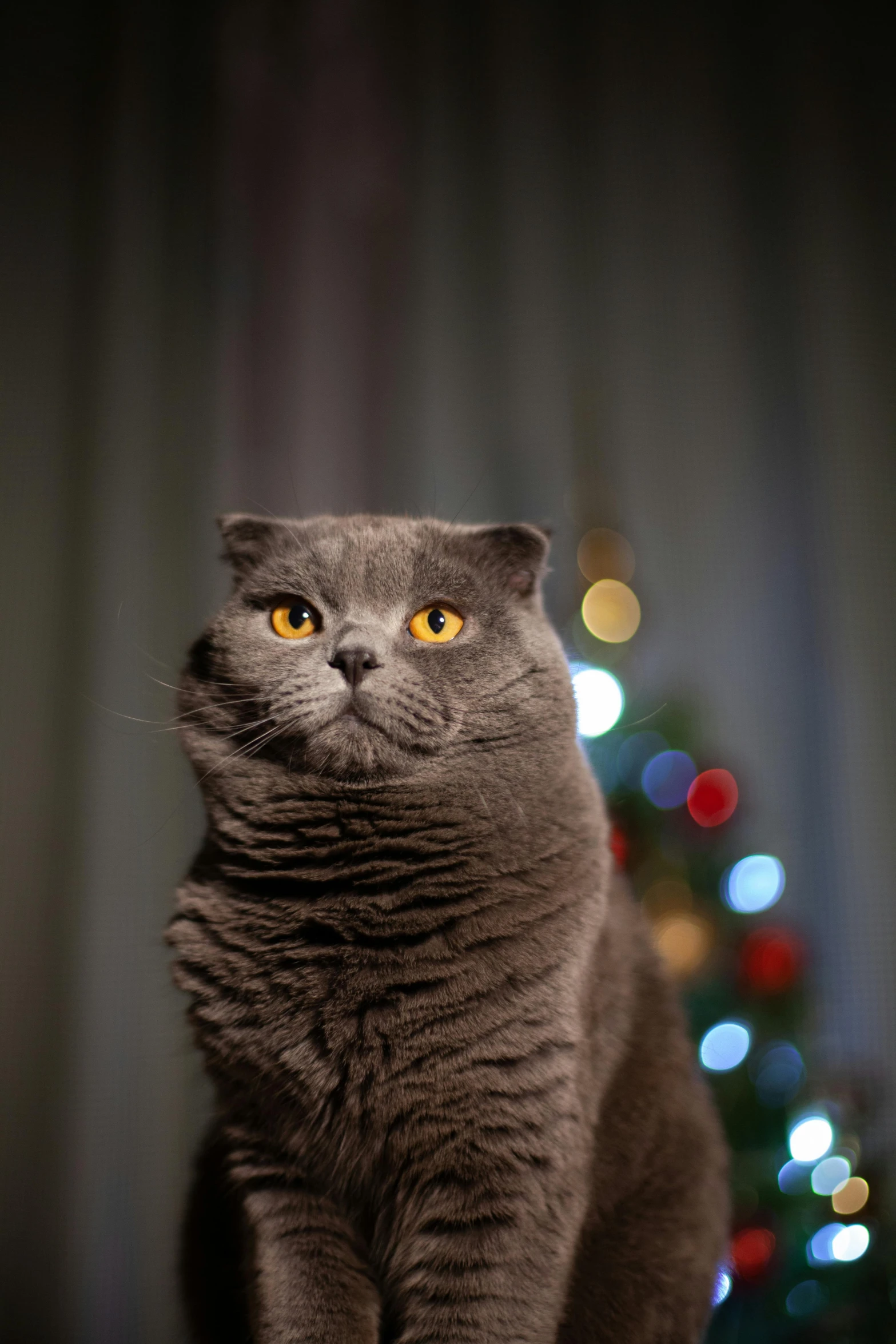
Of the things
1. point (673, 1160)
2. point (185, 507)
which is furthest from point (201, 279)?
point (673, 1160)

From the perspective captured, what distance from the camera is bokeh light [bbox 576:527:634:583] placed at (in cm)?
176

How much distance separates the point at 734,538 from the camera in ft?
6.89

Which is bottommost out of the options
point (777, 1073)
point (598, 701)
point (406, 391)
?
point (777, 1073)

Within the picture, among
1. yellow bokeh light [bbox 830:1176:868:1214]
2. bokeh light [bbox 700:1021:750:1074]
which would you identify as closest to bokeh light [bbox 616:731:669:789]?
bokeh light [bbox 700:1021:750:1074]

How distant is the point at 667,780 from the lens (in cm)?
157

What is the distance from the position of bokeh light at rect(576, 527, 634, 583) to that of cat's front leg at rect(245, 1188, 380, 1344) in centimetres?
114

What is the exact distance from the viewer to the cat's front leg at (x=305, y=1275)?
824 millimetres

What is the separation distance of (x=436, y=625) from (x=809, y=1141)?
3.34ft

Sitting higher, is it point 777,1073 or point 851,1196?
point 777,1073

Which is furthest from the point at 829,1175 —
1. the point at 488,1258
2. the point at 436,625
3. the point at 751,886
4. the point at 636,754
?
the point at 436,625

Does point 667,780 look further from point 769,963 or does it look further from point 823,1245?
point 823,1245

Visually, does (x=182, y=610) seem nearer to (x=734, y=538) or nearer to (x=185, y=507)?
(x=185, y=507)

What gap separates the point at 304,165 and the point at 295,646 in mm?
1557

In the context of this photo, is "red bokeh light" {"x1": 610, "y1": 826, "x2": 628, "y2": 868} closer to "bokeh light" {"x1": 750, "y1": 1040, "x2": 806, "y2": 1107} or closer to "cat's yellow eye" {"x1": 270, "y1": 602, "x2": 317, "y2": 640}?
"bokeh light" {"x1": 750, "y1": 1040, "x2": 806, "y2": 1107}
